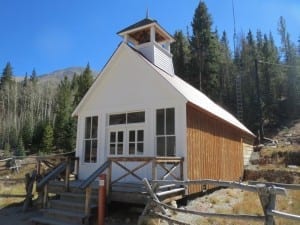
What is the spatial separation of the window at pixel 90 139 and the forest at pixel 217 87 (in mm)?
22924

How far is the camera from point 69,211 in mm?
8953

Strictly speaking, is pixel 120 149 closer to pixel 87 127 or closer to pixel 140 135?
pixel 140 135

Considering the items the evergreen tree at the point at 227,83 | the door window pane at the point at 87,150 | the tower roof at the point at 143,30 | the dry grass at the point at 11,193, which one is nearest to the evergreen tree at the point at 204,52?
the evergreen tree at the point at 227,83

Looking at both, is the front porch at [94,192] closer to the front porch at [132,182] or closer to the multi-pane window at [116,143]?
the front porch at [132,182]

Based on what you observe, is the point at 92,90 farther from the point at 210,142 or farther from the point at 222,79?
the point at 222,79

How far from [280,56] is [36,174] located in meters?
55.3

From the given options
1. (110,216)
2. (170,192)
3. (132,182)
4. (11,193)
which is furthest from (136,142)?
(11,193)

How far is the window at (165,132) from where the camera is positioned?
10672 mm

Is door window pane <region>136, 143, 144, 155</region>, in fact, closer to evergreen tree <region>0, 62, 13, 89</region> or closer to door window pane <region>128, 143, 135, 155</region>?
door window pane <region>128, 143, 135, 155</region>

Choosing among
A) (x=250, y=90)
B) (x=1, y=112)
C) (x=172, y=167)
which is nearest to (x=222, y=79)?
(x=250, y=90)

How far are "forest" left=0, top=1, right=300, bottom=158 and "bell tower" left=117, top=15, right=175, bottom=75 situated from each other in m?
23.0

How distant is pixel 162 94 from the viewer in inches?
436

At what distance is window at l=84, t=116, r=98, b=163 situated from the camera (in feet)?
41.1

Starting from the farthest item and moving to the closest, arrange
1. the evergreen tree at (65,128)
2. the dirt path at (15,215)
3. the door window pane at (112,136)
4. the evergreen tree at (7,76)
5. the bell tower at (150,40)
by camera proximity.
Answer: the evergreen tree at (7,76) < the evergreen tree at (65,128) < the bell tower at (150,40) < the door window pane at (112,136) < the dirt path at (15,215)
